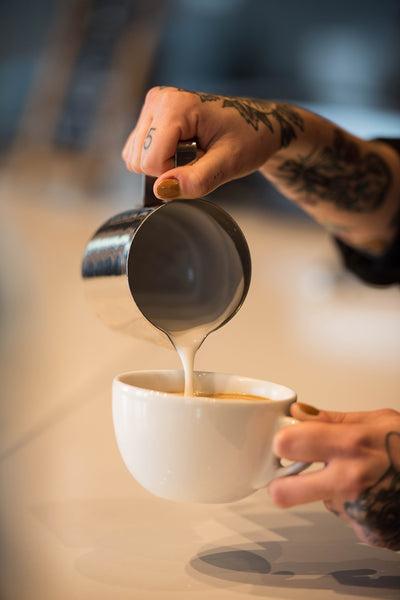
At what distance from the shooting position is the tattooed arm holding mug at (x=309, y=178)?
60cm

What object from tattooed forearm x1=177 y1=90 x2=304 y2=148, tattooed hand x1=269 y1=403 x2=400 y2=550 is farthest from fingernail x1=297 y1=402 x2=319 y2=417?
tattooed forearm x1=177 y1=90 x2=304 y2=148

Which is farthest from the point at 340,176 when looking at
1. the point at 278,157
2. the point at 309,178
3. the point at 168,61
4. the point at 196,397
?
the point at 168,61

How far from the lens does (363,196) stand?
129cm

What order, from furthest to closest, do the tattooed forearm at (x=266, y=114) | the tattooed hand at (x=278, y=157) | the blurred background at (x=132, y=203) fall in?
the blurred background at (x=132, y=203) → the tattooed forearm at (x=266, y=114) → the tattooed hand at (x=278, y=157)

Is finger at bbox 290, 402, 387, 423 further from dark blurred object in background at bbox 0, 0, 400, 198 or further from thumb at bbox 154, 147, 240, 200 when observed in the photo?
dark blurred object in background at bbox 0, 0, 400, 198

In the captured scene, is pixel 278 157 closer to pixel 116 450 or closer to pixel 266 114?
pixel 266 114

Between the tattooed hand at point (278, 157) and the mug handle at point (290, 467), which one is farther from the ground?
the tattooed hand at point (278, 157)

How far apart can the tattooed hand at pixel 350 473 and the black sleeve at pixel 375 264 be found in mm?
861

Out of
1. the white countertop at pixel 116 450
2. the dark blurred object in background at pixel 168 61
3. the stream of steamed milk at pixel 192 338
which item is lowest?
the white countertop at pixel 116 450

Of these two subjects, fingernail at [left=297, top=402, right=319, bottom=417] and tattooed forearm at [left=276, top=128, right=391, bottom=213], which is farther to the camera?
tattooed forearm at [left=276, top=128, right=391, bottom=213]

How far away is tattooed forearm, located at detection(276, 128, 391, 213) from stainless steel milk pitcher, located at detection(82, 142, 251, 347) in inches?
13.7

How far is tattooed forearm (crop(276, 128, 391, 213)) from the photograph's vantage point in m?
1.14

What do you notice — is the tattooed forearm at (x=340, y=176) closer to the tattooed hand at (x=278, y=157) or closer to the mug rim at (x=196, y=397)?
the tattooed hand at (x=278, y=157)

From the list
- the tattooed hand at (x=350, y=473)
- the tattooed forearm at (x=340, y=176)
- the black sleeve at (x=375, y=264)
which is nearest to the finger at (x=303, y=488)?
the tattooed hand at (x=350, y=473)
